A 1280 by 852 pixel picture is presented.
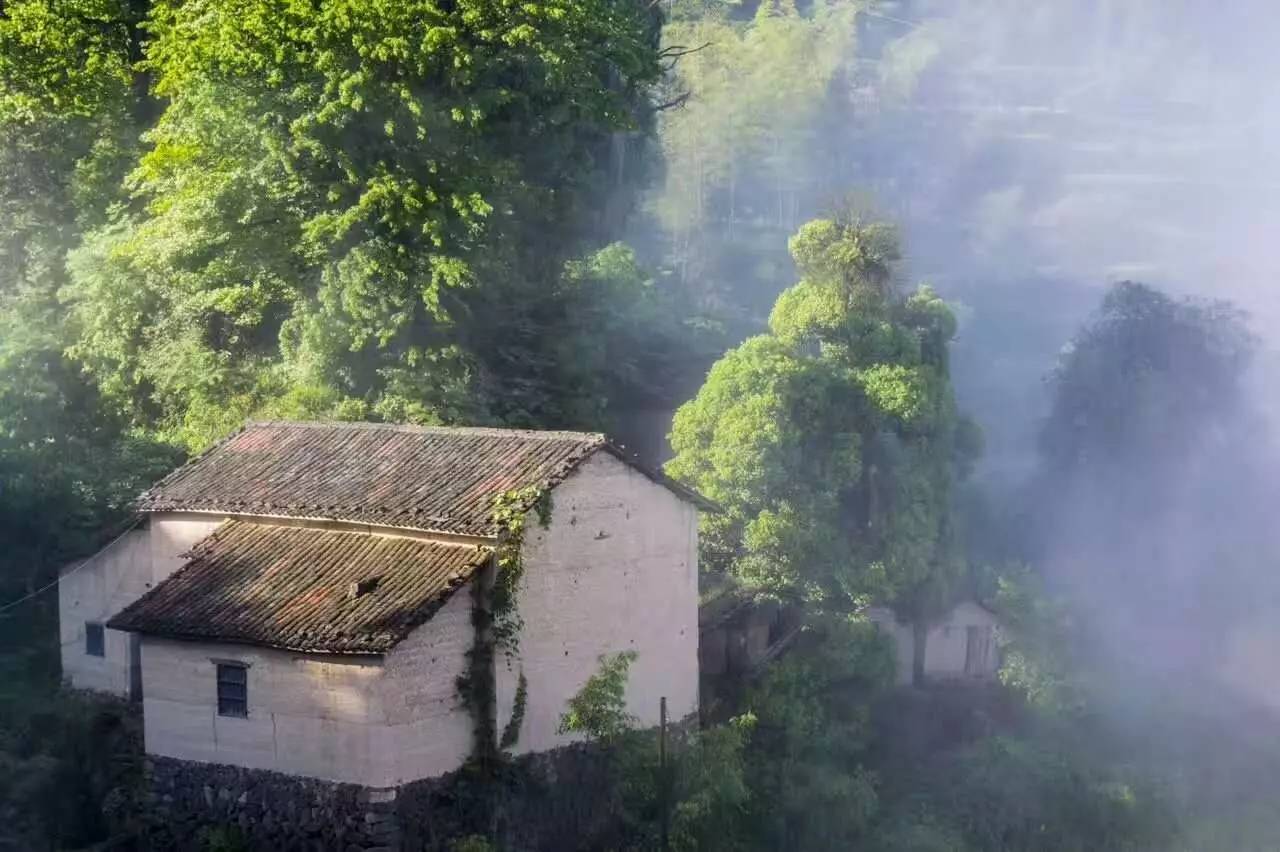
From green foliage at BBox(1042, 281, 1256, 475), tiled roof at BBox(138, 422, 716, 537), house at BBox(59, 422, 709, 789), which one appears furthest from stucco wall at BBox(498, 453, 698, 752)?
green foliage at BBox(1042, 281, 1256, 475)

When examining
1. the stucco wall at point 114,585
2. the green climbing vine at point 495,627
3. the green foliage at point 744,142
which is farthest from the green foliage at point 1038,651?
the green foliage at point 744,142

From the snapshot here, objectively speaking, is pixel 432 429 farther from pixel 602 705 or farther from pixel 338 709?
pixel 338 709

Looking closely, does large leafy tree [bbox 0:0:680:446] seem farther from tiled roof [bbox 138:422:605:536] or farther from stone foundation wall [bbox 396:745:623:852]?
stone foundation wall [bbox 396:745:623:852]

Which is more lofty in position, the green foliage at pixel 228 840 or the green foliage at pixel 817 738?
the green foliage at pixel 228 840

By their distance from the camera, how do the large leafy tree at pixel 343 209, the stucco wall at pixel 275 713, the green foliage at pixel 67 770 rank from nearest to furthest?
1. the stucco wall at pixel 275 713
2. the green foliage at pixel 67 770
3. the large leafy tree at pixel 343 209

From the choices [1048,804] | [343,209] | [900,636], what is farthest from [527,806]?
[900,636]

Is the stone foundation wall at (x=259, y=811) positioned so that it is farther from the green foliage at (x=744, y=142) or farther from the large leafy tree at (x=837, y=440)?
the green foliage at (x=744, y=142)

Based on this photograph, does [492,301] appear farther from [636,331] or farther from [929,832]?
[929,832]

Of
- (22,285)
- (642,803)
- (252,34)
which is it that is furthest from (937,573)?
(22,285)
